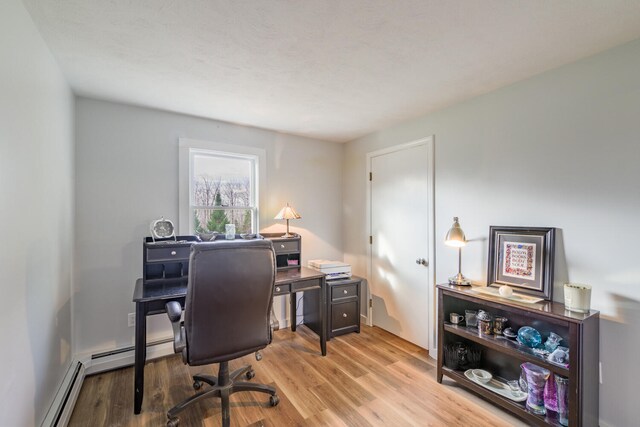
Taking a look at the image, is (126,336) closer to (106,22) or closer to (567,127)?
(106,22)

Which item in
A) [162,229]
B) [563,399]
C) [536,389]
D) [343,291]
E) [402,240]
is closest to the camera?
[563,399]

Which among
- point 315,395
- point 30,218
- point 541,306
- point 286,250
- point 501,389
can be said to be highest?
point 30,218

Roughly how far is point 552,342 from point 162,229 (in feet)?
9.91

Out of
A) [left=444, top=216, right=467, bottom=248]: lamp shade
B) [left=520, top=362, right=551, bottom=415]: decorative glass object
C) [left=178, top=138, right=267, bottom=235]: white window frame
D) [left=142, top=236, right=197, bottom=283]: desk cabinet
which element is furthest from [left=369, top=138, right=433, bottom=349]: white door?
[left=142, top=236, right=197, bottom=283]: desk cabinet

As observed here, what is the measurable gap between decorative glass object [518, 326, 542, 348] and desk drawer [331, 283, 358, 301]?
1613 mm

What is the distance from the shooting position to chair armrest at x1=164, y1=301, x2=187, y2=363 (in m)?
1.70

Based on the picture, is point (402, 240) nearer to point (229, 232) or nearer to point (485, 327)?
point (485, 327)

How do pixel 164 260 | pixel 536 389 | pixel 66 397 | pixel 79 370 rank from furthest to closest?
pixel 164 260 < pixel 79 370 < pixel 66 397 < pixel 536 389

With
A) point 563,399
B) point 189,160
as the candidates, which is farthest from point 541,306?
point 189,160

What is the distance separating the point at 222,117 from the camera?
2.90 metres

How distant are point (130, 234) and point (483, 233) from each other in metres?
3.04

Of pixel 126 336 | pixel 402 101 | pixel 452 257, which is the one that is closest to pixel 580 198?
pixel 452 257

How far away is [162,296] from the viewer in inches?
78.9

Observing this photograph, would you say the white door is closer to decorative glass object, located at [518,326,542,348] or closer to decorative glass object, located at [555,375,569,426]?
decorative glass object, located at [518,326,542,348]
